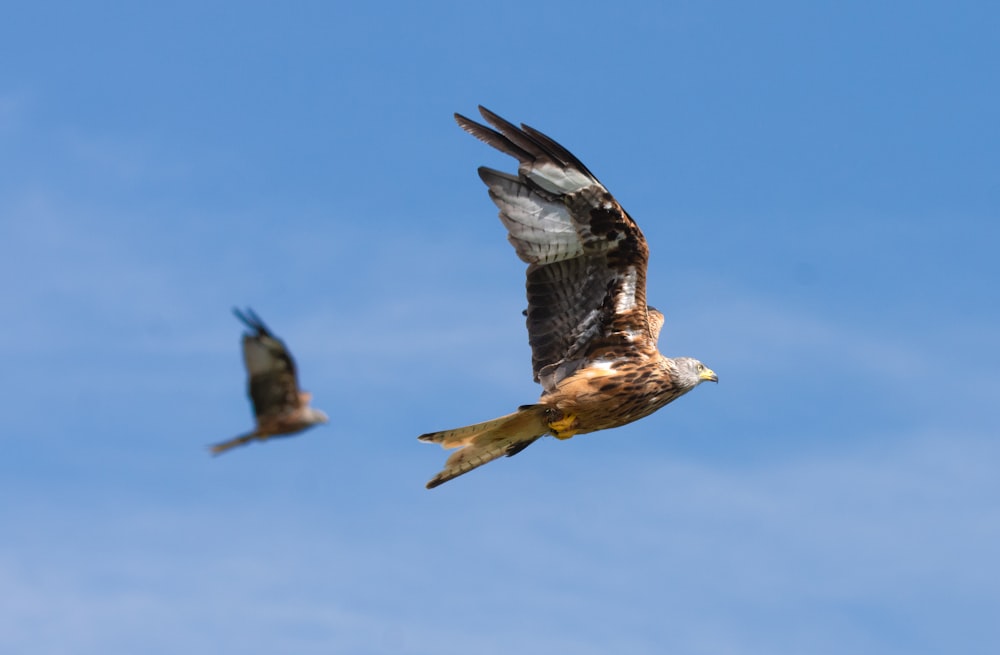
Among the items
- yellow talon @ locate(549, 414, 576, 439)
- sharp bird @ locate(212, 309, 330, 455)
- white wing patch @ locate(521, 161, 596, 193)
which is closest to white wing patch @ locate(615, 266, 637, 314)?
white wing patch @ locate(521, 161, 596, 193)

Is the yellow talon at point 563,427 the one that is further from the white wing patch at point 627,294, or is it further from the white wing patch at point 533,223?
the white wing patch at point 533,223

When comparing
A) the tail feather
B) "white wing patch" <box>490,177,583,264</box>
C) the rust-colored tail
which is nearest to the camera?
the tail feather

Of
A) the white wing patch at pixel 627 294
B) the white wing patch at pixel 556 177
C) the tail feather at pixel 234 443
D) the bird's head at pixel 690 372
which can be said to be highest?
the white wing patch at pixel 556 177

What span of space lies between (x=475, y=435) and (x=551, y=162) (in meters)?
2.72

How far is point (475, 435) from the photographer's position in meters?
13.9

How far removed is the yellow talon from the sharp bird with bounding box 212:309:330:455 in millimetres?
6476

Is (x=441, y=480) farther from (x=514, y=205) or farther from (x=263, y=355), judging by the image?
(x=263, y=355)

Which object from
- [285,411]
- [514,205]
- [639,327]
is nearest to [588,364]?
[639,327]

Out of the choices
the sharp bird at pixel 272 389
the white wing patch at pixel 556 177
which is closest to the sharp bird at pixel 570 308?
the white wing patch at pixel 556 177

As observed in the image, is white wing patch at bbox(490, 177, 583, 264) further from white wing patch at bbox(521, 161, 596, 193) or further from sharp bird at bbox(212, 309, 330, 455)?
sharp bird at bbox(212, 309, 330, 455)

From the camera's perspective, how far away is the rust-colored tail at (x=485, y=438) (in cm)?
1380

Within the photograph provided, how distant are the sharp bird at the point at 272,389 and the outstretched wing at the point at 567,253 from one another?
6203 mm

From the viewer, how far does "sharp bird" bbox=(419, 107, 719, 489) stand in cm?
1389

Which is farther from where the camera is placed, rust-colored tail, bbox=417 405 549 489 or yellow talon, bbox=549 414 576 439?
yellow talon, bbox=549 414 576 439
